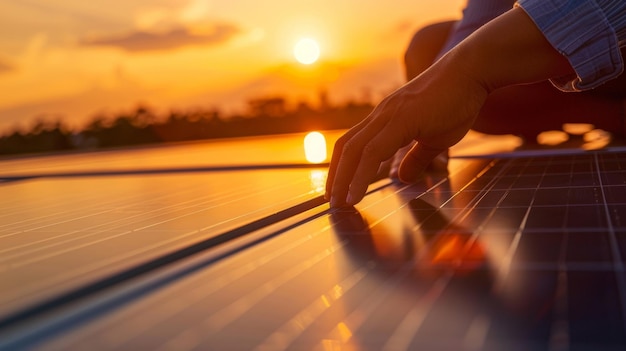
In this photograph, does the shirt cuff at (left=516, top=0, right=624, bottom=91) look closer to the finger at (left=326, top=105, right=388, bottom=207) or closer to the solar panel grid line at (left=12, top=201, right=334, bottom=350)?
the finger at (left=326, top=105, right=388, bottom=207)

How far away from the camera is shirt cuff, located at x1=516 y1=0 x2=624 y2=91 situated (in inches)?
40.5

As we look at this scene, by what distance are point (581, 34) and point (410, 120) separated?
319 mm

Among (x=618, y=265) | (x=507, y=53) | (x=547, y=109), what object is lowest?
(x=618, y=265)

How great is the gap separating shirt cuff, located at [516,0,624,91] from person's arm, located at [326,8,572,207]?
0.08ft

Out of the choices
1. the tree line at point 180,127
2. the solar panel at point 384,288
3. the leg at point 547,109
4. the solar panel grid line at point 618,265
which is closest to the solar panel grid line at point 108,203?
the solar panel at point 384,288

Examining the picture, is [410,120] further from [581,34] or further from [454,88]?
[581,34]

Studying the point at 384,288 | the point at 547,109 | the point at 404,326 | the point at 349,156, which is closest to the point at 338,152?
the point at 349,156

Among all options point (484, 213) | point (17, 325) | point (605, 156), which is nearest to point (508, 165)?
point (605, 156)

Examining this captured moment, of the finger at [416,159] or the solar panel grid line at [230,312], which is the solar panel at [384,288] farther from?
the finger at [416,159]

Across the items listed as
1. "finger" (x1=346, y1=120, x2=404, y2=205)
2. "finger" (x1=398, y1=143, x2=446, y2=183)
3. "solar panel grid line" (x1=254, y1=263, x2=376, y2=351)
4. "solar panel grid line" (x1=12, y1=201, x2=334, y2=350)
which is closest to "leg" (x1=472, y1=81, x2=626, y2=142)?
"finger" (x1=398, y1=143, x2=446, y2=183)

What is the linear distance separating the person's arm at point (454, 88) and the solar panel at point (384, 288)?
115 mm

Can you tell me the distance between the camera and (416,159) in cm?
130

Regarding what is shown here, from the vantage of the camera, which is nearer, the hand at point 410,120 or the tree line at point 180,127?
the hand at point 410,120

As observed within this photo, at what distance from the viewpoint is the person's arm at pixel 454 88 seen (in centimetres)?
106
